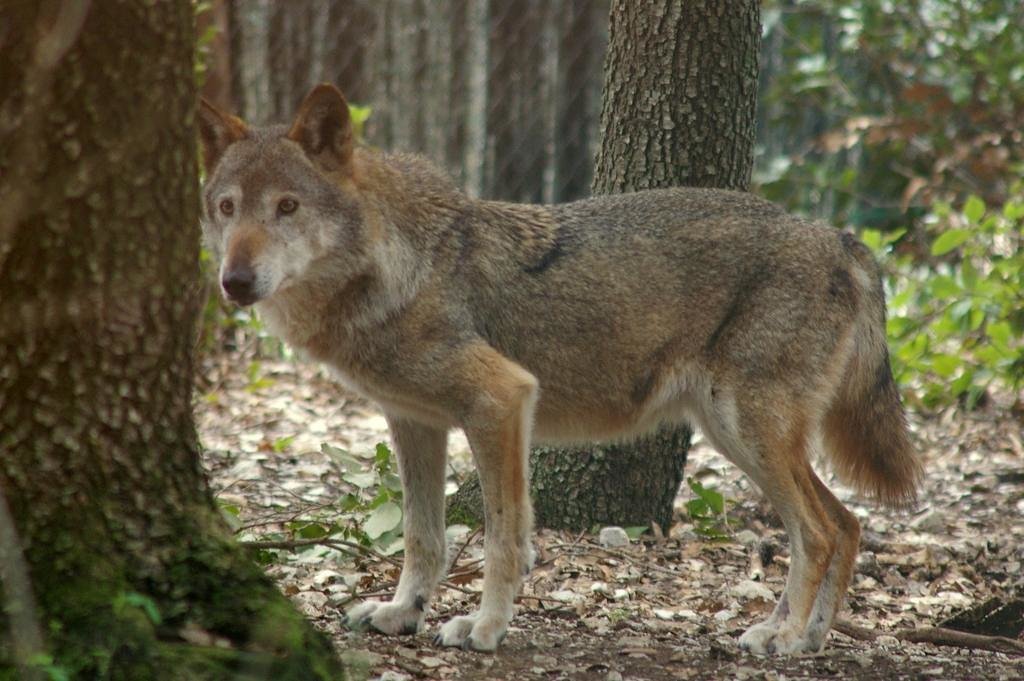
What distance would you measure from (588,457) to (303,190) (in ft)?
6.47

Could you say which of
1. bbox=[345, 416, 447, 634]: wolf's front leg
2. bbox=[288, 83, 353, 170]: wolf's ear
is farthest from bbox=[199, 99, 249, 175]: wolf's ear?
bbox=[345, 416, 447, 634]: wolf's front leg

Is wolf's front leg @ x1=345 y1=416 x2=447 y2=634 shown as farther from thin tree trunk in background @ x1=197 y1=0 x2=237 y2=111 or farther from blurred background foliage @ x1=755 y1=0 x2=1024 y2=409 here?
thin tree trunk in background @ x1=197 y1=0 x2=237 y2=111

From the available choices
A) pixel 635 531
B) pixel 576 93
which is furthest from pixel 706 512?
Result: pixel 576 93

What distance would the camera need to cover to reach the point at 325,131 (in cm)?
423

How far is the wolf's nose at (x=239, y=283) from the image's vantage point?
12.7 feet

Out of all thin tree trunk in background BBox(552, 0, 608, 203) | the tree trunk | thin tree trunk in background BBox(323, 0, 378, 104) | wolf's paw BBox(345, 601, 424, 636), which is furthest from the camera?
thin tree trunk in background BBox(552, 0, 608, 203)

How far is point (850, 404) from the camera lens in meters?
4.79

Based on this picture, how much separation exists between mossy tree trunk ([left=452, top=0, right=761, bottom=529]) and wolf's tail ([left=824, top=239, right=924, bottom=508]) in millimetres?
864

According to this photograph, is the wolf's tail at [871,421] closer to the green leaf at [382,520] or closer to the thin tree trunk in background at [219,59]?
the green leaf at [382,520]

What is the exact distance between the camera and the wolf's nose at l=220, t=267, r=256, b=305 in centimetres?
387

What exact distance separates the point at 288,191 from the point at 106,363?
141cm

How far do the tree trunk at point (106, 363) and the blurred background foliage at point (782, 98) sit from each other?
492 cm

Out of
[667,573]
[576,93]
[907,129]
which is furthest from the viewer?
[576,93]

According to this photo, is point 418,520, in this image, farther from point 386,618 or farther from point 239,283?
point 239,283
